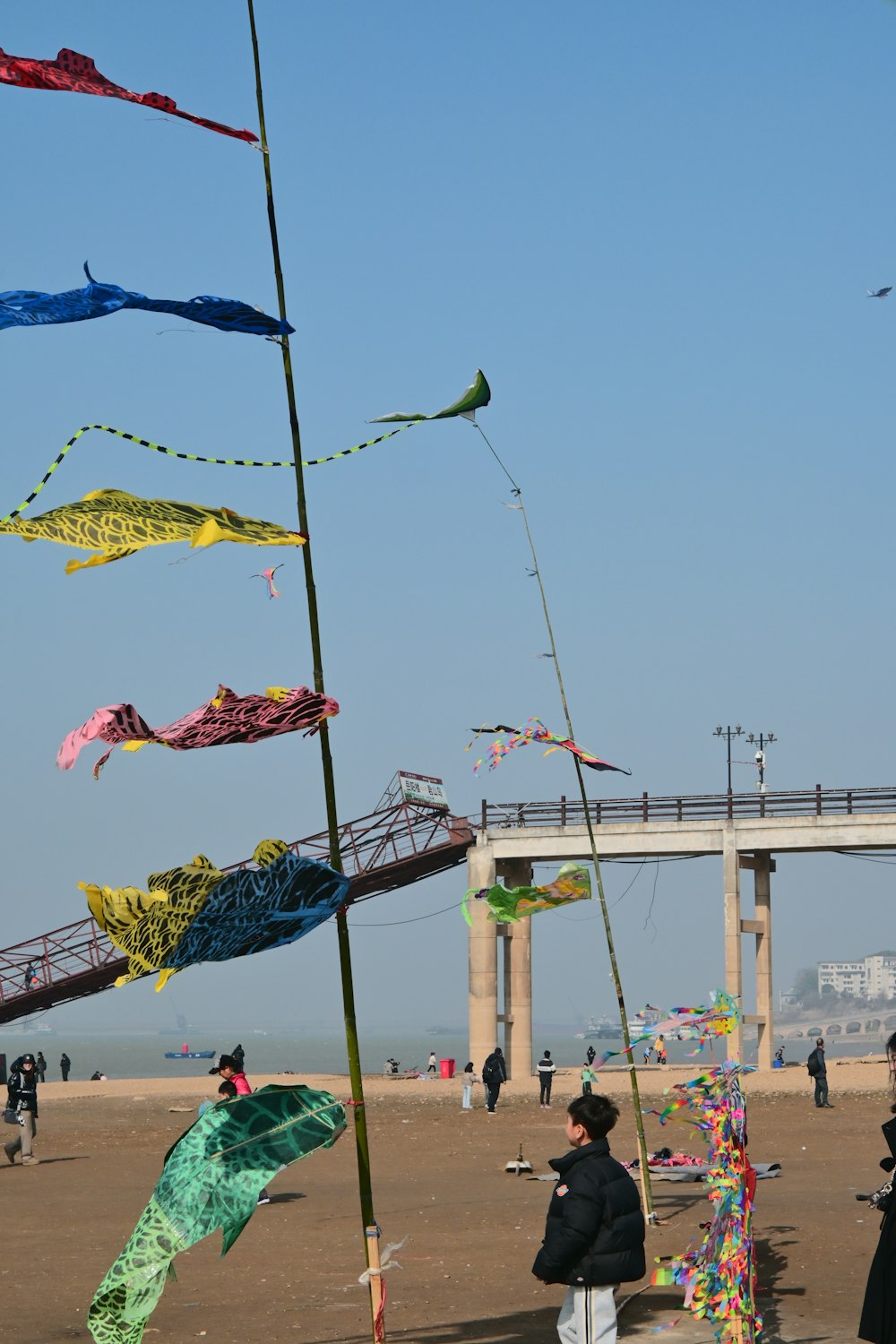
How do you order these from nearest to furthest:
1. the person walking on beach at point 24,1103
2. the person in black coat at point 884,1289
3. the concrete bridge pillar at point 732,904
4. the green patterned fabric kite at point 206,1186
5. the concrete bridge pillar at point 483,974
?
the person in black coat at point 884,1289 → the green patterned fabric kite at point 206,1186 → the person walking on beach at point 24,1103 → the concrete bridge pillar at point 732,904 → the concrete bridge pillar at point 483,974

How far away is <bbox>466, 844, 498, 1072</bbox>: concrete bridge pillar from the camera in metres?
37.7

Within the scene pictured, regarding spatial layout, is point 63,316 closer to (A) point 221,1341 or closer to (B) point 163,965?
(B) point 163,965

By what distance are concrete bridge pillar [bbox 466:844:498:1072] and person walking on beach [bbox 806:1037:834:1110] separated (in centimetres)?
1129

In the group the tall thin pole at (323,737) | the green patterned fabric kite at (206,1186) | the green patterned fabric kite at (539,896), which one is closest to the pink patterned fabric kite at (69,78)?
the tall thin pole at (323,737)

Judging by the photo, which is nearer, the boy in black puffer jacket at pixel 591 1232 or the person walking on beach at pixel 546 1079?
the boy in black puffer jacket at pixel 591 1232

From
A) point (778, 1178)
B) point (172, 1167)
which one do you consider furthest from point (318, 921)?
point (778, 1178)

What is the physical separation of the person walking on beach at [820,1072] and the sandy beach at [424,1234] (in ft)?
1.22

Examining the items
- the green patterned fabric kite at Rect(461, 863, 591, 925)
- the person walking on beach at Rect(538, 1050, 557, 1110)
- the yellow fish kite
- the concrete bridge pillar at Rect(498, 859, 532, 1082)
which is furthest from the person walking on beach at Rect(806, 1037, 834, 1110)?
the yellow fish kite

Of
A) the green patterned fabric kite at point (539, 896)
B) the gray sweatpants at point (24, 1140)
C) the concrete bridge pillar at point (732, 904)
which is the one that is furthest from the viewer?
the concrete bridge pillar at point (732, 904)

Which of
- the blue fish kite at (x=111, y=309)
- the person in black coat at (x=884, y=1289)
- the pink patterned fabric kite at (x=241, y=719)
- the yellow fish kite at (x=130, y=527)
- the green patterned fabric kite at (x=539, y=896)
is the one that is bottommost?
the person in black coat at (x=884, y=1289)

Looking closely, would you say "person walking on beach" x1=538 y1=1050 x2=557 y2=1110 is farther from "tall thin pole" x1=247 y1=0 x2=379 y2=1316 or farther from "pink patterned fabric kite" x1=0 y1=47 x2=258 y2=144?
"pink patterned fabric kite" x1=0 y1=47 x2=258 y2=144

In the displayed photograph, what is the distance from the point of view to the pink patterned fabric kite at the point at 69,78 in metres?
6.84

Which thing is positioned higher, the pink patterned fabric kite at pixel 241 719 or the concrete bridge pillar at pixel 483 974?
the pink patterned fabric kite at pixel 241 719

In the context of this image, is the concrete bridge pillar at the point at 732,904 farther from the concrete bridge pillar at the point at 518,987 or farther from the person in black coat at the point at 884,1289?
the person in black coat at the point at 884,1289
